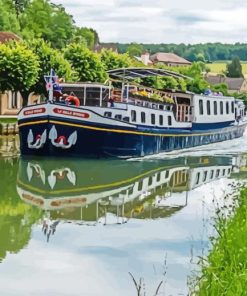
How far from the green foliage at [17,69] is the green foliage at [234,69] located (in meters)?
107

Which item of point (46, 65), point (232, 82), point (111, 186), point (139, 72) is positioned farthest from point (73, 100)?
point (232, 82)

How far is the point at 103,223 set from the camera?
46.7 feet

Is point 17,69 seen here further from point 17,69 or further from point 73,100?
point 73,100

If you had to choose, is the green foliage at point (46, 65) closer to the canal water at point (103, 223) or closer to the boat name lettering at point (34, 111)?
the boat name lettering at point (34, 111)

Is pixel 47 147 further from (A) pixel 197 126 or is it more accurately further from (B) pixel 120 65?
(B) pixel 120 65

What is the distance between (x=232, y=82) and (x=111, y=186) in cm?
11221

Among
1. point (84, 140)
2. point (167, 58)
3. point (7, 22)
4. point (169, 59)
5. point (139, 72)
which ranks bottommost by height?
point (169, 59)

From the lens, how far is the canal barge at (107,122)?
80.7 ft

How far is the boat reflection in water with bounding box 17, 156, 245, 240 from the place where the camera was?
50.8 feet

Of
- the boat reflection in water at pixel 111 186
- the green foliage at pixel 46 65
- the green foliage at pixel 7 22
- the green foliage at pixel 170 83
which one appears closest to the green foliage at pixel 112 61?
the green foliage at pixel 170 83

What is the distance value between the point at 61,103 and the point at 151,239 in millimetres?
13019

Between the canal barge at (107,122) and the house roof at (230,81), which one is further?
the house roof at (230,81)

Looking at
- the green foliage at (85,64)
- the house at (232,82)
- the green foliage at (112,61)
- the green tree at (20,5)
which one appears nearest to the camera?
the green foliage at (85,64)

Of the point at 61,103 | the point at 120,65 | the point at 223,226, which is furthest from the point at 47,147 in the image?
the point at 120,65
